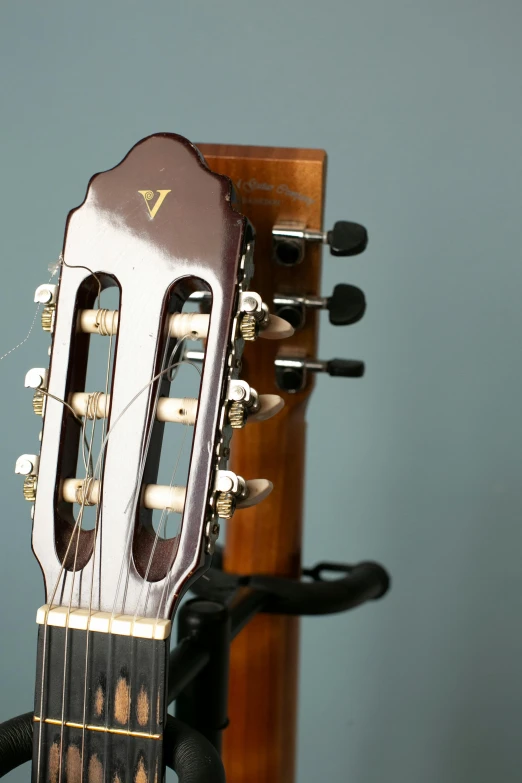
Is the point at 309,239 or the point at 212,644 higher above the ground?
the point at 309,239

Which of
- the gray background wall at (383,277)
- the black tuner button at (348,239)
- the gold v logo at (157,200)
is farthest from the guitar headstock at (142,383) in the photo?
the gray background wall at (383,277)

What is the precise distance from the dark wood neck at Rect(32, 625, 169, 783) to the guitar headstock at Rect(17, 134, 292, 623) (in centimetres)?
2

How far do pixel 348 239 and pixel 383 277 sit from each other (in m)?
0.60

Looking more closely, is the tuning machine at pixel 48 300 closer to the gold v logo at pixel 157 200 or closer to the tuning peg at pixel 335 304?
the gold v logo at pixel 157 200

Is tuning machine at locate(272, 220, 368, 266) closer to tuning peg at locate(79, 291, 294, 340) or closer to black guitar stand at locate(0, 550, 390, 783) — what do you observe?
tuning peg at locate(79, 291, 294, 340)

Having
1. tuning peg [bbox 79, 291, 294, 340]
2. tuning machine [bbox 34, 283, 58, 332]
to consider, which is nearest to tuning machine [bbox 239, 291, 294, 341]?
tuning peg [bbox 79, 291, 294, 340]

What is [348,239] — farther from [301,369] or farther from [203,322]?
[203,322]

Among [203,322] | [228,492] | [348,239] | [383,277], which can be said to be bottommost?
[228,492]

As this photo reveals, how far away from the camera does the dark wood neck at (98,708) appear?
0.58 metres

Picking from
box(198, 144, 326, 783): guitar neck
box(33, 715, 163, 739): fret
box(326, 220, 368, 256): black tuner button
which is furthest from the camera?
box(198, 144, 326, 783): guitar neck

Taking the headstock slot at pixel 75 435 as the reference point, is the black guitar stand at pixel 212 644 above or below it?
below

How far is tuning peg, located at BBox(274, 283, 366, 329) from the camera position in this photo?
32.7 inches

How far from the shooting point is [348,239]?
80 centimetres

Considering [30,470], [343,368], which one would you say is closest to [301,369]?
[343,368]
